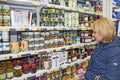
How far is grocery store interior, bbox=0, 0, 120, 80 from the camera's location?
2797 mm

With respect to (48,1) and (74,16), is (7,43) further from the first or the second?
(74,16)

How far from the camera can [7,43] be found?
275 cm

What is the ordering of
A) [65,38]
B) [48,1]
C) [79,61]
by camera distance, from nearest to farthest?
[48,1], [65,38], [79,61]

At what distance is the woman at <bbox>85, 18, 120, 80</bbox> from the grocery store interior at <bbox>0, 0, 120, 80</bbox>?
0.97 meters

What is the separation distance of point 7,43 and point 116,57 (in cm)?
138

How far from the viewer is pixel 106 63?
244 centimetres

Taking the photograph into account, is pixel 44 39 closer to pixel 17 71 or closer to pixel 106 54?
pixel 17 71

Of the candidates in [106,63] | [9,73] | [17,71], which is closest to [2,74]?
[9,73]

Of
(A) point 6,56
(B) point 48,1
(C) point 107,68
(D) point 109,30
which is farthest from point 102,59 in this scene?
(B) point 48,1

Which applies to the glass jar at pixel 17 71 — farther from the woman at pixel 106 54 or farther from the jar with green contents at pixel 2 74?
the woman at pixel 106 54

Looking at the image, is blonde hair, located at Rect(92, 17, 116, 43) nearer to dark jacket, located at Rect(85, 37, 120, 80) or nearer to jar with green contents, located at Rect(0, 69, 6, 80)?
dark jacket, located at Rect(85, 37, 120, 80)

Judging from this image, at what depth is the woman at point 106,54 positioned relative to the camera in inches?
92.0

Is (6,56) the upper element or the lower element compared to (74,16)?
lower

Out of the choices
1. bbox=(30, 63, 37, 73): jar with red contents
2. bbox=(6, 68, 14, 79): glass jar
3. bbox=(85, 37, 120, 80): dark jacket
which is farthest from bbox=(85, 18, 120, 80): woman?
bbox=(6, 68, 14, 79): glass jar
